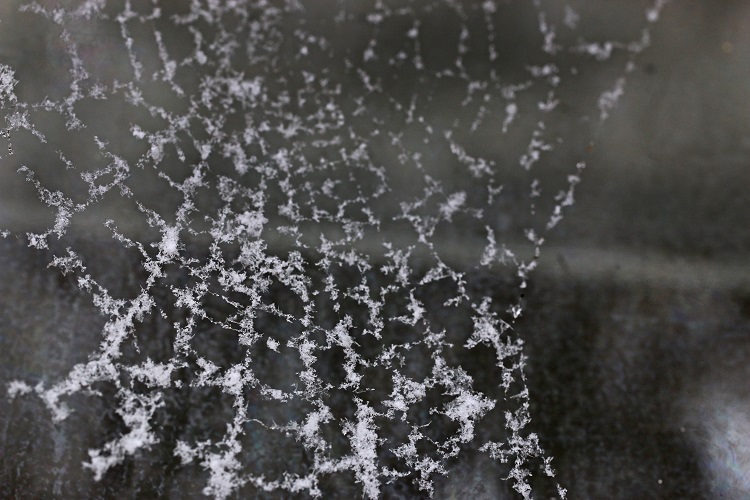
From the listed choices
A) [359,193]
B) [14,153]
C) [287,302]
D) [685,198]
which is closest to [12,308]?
[14,153]

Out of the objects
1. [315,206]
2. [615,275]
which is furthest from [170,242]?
[615,275]

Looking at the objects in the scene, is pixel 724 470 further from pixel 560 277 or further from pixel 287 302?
pixel 287 302

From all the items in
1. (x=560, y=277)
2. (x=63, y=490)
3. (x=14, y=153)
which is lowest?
(x=63, y=490)

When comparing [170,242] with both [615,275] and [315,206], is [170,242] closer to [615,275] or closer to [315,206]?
[315,206]
